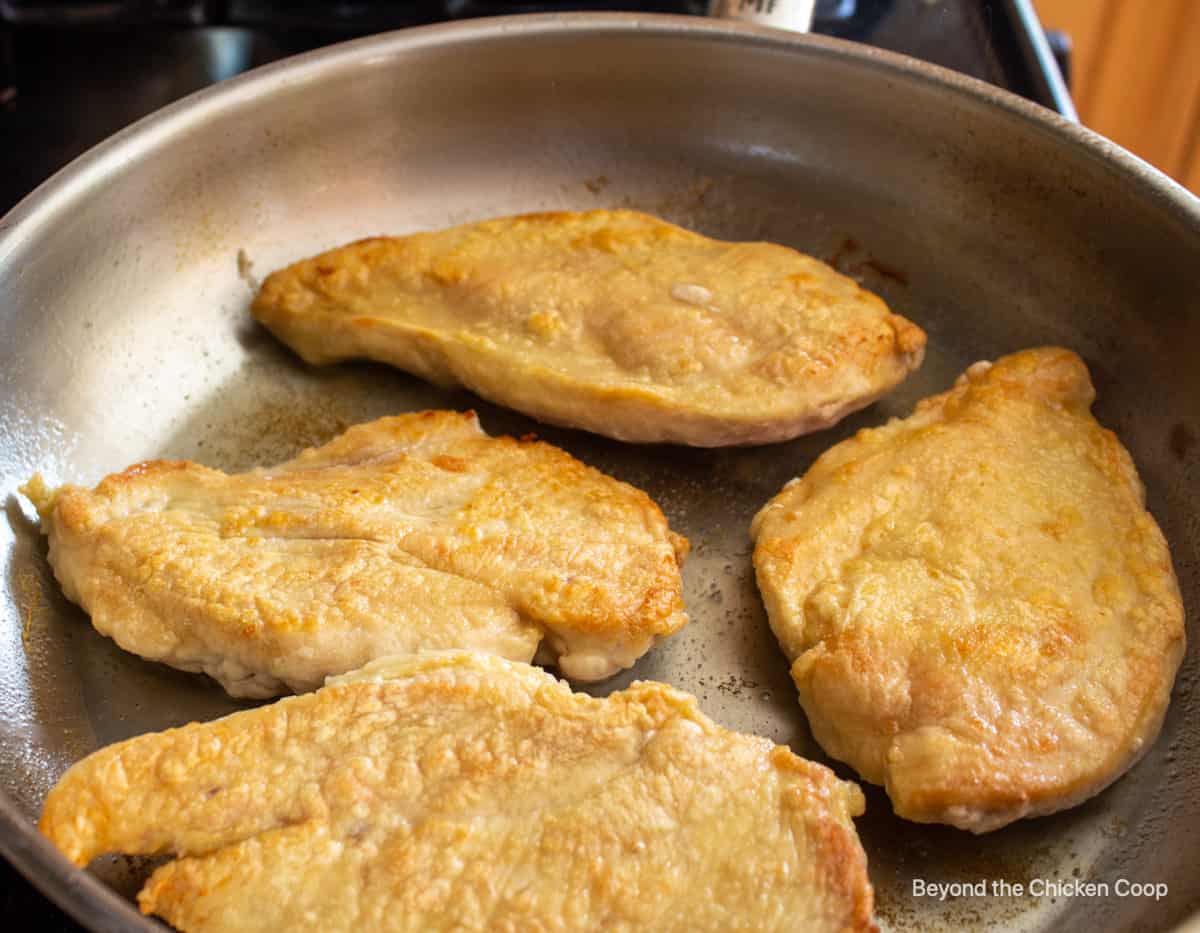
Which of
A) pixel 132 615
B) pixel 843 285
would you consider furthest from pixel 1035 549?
pixel 132 615

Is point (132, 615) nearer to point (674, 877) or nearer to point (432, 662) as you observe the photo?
point (432, 662)

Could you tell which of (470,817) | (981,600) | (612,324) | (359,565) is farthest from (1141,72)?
(470,817)

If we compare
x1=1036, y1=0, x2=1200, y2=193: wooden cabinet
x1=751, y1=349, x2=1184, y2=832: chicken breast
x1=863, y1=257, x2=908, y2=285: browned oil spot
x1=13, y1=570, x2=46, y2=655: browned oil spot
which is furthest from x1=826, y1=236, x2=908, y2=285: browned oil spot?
x1=1036, y1=0, x2=1200, y2=193: wooden cabinet

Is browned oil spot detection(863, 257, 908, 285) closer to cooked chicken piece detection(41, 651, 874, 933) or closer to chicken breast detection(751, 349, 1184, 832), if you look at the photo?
chicken breast detection(751, 349, 1184, 832)

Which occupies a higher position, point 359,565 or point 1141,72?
point 1141,72

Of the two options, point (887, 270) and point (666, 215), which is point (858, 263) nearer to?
point (887, 270)

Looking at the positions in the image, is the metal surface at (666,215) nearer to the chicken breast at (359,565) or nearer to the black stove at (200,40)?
the chicken breast at (359,565)
